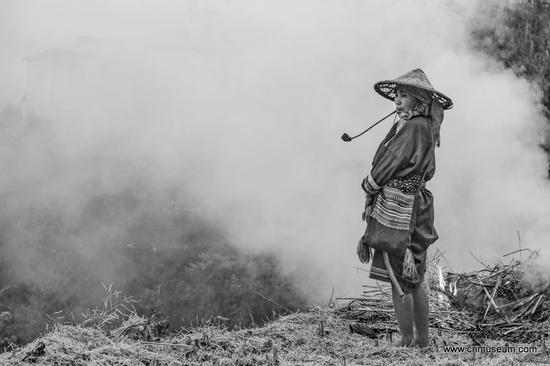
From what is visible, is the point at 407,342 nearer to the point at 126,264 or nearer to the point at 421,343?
the point at 421,343

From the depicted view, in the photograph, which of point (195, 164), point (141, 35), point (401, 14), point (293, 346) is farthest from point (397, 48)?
point (293, 346)

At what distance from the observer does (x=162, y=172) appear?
26.2 ft

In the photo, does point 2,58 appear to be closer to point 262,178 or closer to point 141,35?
point 141,35

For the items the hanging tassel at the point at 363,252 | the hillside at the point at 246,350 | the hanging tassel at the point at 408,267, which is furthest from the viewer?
the hanging tassel at the point at 363,252

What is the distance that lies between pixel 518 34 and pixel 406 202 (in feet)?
17.7

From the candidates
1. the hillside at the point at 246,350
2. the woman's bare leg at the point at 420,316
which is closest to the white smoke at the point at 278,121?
the hillside at the point at 246,350

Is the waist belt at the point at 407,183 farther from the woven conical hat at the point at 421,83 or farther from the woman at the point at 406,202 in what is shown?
the woven conical hat at the point at 421,83

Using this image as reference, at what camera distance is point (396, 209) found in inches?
155

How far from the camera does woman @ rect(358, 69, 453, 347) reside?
3912mm

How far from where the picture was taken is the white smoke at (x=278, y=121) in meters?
7.36

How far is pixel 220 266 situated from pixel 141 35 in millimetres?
3488

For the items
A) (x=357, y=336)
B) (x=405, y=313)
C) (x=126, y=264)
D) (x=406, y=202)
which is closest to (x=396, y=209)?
(x=406, y=202)

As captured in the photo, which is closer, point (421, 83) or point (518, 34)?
point (421, 83)

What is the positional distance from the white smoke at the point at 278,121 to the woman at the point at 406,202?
9.96 feet
